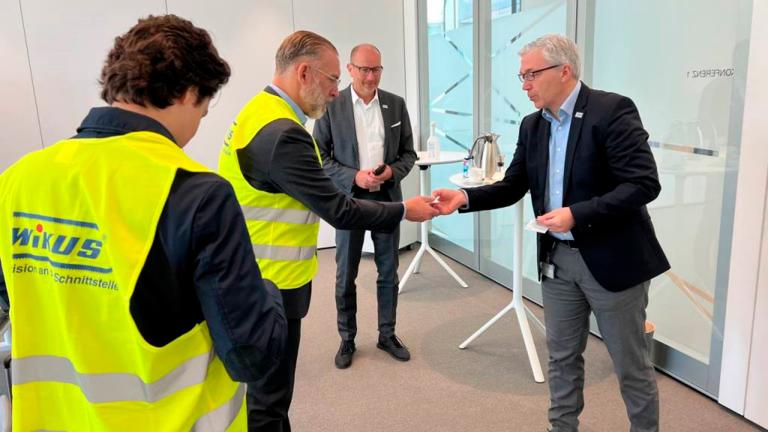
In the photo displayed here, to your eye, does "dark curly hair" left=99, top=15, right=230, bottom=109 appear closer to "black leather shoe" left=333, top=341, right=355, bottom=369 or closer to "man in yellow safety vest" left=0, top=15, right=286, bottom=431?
"man in yellow safety vest" left=0, top=15, right=286, bottom=431

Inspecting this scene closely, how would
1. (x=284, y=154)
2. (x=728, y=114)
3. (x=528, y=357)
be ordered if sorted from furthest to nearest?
(x=528, y=357), (x=728, y=114), (x=284, y=154)

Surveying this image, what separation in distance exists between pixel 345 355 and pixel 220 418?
1996 mm

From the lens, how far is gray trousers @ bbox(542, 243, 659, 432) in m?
1.83

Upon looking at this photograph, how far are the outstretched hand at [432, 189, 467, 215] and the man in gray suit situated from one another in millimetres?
685

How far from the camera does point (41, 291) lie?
36.8 inches

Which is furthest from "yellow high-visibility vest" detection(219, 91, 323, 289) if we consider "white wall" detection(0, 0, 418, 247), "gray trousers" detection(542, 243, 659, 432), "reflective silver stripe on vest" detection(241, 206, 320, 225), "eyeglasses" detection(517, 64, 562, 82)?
"white wall" detection(0, 0, 418, 247)

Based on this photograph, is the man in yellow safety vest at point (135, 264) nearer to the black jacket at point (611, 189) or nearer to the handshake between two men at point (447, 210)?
the handshake between two men at point (447, 210)

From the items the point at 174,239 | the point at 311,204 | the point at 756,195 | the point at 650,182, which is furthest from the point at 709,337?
the point at 174,239

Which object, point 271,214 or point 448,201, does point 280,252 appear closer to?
point 271,214

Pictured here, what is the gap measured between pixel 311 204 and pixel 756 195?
1793 mm

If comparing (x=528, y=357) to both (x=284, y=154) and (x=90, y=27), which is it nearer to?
(x=284, y=154)

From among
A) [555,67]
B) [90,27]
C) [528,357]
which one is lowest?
[528,357]

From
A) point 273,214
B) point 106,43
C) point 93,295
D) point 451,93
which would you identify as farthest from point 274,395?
point 106,43

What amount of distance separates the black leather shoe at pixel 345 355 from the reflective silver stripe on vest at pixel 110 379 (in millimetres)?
2021
